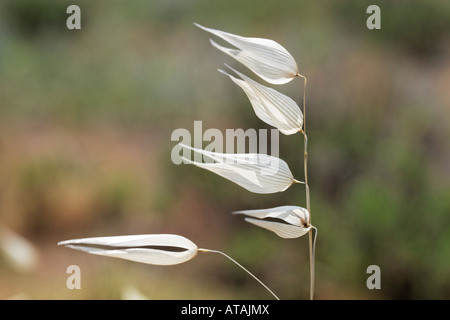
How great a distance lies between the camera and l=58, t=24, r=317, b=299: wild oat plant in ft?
1.13

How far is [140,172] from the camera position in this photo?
0.79 m

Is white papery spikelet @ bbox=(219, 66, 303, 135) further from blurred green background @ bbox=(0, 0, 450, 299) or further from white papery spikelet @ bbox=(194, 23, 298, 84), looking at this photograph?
blurred green background @ bbox=(0, 0, 450, 299)

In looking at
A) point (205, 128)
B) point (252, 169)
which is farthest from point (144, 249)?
point (205, 128)

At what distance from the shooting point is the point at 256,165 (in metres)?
0.35

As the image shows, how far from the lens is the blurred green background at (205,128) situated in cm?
74

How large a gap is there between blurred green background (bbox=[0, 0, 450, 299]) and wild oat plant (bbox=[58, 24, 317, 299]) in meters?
0.39

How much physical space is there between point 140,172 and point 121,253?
1.52ft

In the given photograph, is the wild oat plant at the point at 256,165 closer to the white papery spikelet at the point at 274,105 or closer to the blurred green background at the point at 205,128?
the white papery spikelet at the point at 274,105

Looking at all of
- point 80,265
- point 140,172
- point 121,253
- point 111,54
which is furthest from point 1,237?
point 121,253

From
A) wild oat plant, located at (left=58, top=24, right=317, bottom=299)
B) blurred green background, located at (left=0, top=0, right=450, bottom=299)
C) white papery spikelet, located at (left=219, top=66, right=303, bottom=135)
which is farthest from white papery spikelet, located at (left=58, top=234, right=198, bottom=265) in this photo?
blurred green background, located at (left=0, top=0, right=450, bottom=299)

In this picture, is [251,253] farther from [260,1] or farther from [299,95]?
[260,1]

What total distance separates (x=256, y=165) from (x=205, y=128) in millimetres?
441

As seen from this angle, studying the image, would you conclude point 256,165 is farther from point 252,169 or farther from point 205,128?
point 205,128

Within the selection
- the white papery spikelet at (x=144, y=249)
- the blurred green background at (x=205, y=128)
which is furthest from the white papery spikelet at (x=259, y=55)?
the blurred green background at (x=205, y=128)
